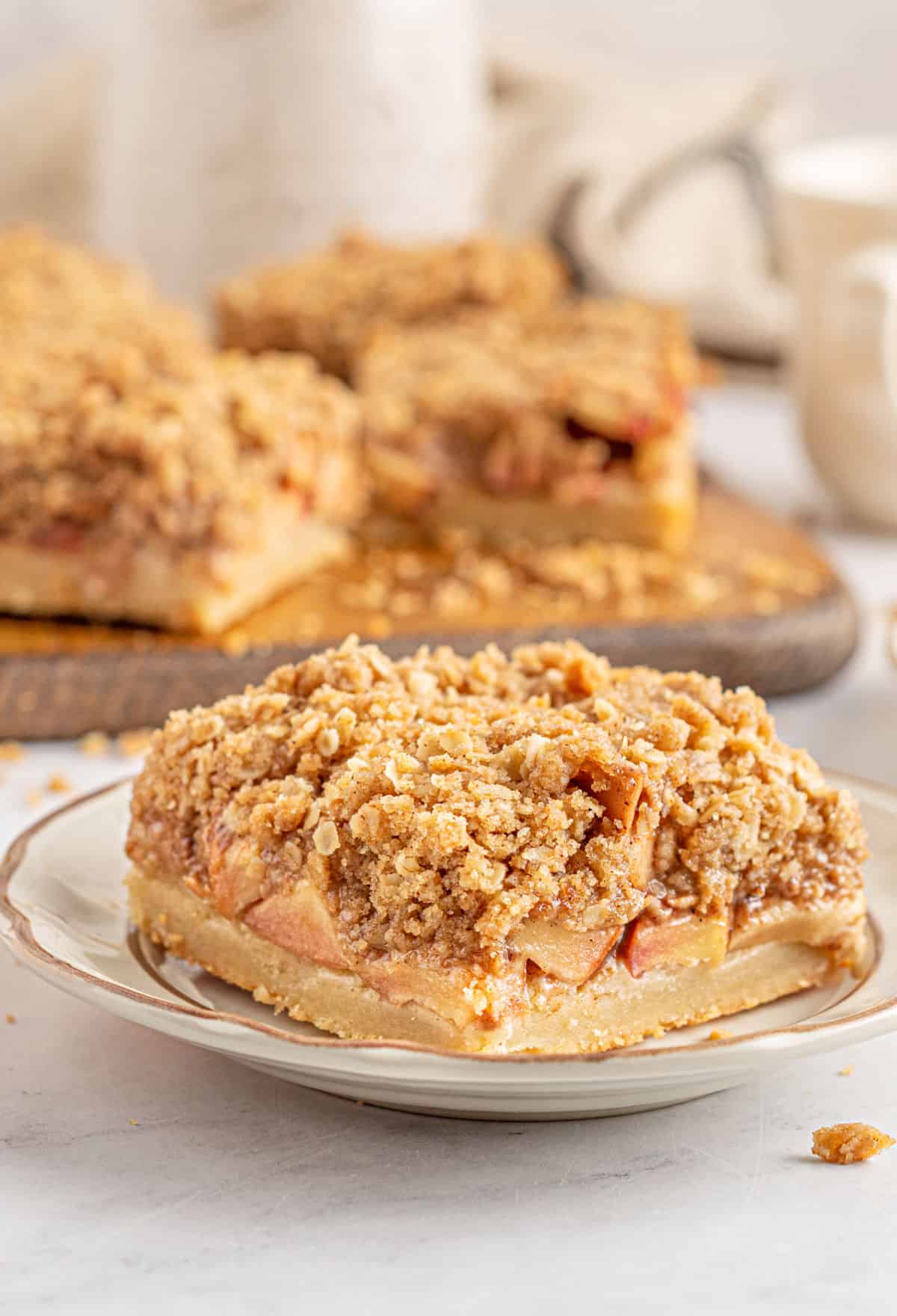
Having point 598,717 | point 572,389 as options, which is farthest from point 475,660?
point 572,389

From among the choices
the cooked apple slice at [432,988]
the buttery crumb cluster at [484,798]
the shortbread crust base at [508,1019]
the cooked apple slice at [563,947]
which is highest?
the buttery crumb cluster at [484,798]

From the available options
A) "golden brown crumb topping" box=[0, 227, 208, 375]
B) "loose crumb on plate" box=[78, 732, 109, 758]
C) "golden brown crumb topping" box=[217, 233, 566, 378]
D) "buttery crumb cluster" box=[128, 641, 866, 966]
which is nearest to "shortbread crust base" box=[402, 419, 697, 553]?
"golden brown crumb topping" box=[0, 227, 208, 375]

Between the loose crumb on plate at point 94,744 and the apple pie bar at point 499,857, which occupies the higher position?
the apple pie bar at point 499,857

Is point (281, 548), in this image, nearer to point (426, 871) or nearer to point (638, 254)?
point (426, 871)

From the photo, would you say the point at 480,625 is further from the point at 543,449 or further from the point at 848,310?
the point at 848,310

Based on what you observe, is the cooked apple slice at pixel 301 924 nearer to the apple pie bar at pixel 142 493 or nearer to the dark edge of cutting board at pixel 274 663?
the dark edge of cutting board at pixel 274 663

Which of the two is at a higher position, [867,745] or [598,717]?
[598,717]

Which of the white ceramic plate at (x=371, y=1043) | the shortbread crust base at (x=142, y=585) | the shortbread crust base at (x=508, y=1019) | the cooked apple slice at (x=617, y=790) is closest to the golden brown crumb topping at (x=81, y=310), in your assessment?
the shortbread crust base at (x=142, y=585)

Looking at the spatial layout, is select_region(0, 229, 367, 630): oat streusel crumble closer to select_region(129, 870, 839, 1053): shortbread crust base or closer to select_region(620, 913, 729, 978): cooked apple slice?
select_region(129, 870, 839, 1053): shortbread crust base
